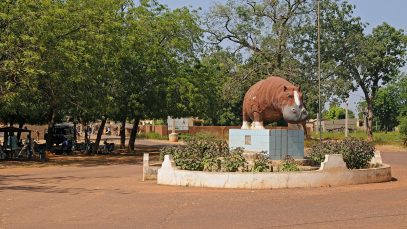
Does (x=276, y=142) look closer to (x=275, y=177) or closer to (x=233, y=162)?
(x=233, y=162)

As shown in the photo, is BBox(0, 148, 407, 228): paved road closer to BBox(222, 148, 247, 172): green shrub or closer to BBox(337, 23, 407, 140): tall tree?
BBox(222, 148, 247, 172): green shrub

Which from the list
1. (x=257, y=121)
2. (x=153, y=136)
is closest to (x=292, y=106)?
(x=257, y=121)

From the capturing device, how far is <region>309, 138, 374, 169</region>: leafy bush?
17609 mm

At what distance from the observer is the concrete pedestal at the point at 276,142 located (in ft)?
64.3

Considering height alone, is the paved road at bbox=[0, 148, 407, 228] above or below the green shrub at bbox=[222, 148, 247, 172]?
below

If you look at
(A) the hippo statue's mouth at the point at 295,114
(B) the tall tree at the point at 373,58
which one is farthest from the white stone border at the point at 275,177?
(B) the tall tree at the point at 373,58

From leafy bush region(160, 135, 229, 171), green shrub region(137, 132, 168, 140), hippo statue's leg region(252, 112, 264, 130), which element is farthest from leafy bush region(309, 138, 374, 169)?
green shrub region(137, 132, 168, 140)

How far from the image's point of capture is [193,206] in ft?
39.8

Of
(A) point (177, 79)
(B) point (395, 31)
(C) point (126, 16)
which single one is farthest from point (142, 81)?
(B) point (395, 31)

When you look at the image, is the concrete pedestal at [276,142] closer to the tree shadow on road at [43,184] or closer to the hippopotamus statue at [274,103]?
the hippopotamus statue at [274,103]

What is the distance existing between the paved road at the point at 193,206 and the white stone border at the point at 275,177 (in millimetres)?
481

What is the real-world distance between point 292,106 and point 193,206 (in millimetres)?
8481

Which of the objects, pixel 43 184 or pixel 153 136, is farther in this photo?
pixel 153 136

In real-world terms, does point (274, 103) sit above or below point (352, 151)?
above
